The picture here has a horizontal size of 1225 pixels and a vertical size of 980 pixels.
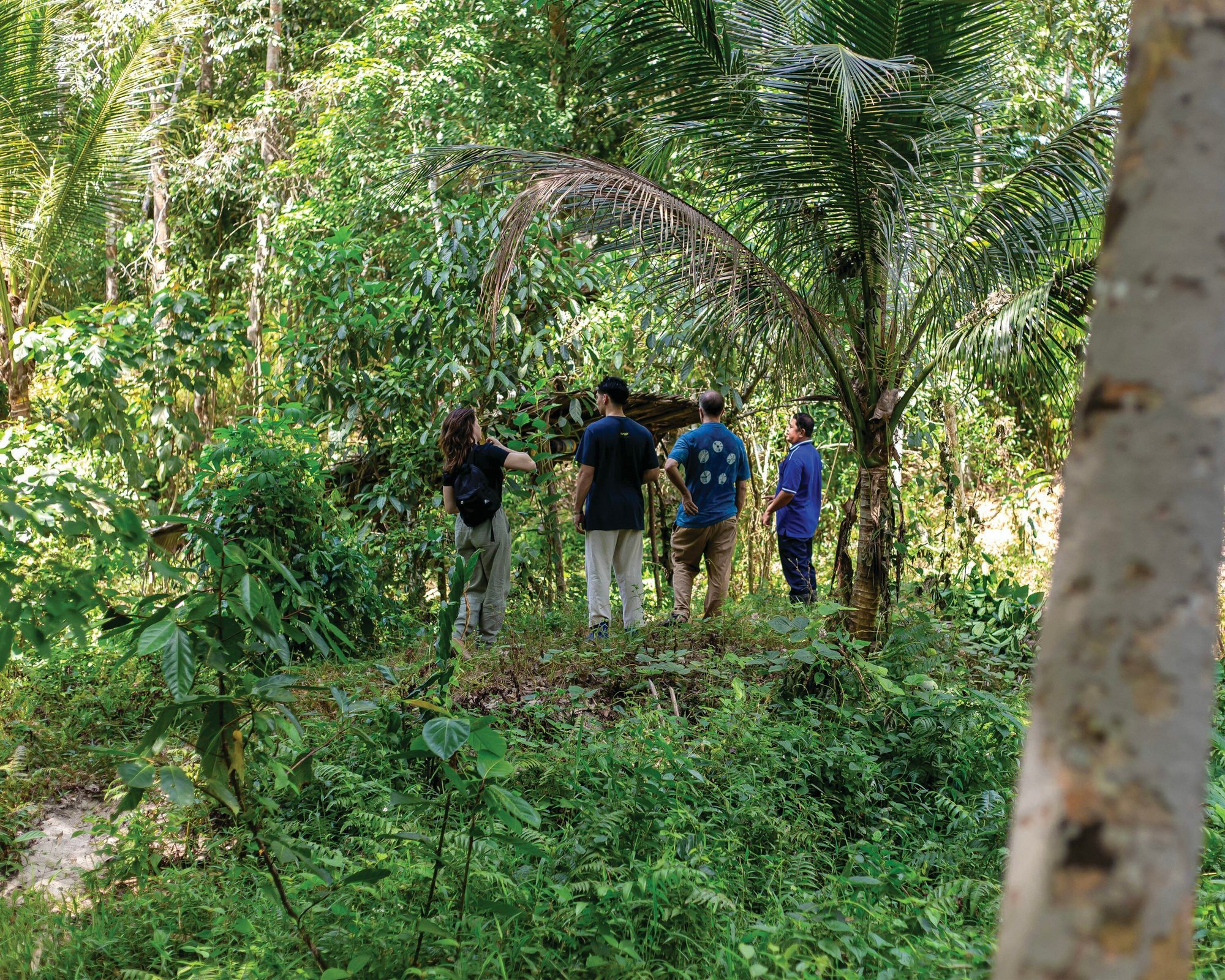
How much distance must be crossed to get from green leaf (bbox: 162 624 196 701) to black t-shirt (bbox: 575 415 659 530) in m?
4.48

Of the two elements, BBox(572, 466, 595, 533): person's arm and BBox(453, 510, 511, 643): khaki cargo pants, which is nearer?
BBox(453, 510, 511, 643): khaki cargo pants

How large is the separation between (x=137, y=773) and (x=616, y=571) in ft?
15.8

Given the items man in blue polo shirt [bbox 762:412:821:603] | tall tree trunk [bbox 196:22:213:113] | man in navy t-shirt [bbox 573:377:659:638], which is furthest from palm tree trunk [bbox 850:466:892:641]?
tall tree trunk [bbox 196:22:213:113]

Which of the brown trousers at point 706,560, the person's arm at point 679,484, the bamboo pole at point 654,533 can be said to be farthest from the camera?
the bamboo pole at point 654,533

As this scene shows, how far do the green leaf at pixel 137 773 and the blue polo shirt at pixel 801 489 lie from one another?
5.72 meters

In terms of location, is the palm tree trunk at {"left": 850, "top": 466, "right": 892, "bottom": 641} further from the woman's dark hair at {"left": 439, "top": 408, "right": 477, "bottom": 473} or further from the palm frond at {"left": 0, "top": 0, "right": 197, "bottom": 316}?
the palm frond at {"left": 0, "top": 0, "right": 197, "bottom": 316}

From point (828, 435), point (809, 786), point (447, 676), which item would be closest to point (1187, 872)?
point (447, 676)

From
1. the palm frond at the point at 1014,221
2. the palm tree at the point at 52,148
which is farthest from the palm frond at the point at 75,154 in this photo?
the palm frond at the point at 1014,221

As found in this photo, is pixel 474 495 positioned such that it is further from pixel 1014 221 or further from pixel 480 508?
pixel 1014 221

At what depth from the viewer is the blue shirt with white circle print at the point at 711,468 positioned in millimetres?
7027

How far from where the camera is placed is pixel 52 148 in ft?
31.2

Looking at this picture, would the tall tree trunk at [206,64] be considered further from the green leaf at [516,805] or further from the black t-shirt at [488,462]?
the green leaf at [516,805]

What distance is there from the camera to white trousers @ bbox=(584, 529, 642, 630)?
6.68 metres

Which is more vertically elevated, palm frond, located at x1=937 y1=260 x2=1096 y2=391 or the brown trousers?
palm frond, located at x1=937 y1=260 x2=1096 y2=391
